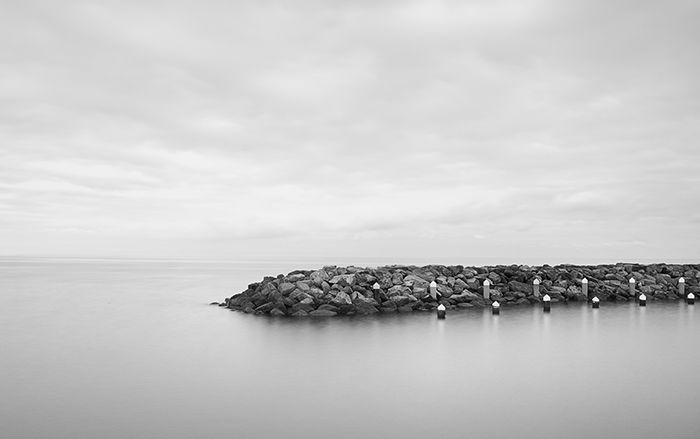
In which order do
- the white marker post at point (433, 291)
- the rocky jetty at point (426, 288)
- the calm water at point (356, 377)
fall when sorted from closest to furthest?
the calm water at point (356, 377), the rocky jetty at point (426, 288), the white marker post at point (433, 291)

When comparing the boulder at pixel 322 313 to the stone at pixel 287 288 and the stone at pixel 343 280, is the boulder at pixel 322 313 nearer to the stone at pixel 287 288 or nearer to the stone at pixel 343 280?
the stone at pixel 287 288

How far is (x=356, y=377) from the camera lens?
11.8 m

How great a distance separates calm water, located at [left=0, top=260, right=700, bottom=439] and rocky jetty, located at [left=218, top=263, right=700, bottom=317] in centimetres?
140

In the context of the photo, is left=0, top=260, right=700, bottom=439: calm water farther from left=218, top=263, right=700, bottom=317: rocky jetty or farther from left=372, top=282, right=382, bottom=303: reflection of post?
left=372, top=282, right=382, bottom=303: reflection of post

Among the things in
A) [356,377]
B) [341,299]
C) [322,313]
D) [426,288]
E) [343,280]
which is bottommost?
[356,377]

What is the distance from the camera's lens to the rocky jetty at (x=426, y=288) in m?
21.2

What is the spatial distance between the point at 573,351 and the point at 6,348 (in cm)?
1457

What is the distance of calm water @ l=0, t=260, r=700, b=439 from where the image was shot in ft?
28.2

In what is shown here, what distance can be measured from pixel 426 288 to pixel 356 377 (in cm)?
1167

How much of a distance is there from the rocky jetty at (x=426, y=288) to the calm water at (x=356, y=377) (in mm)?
1405

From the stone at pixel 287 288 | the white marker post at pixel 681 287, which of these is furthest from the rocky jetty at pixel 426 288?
the white marker post at pixel 681 287

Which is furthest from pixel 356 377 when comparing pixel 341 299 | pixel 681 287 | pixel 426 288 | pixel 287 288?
pixel 681 287

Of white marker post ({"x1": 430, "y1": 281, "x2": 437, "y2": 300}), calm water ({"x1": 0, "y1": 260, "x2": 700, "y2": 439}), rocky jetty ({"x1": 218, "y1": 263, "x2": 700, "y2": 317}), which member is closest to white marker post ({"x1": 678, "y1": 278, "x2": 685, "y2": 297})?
rocky jetty ({"x1": 218, "y1": 263, "x2": 700, "y2": 317})

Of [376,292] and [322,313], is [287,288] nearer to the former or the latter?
[322,313]
